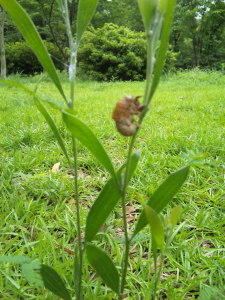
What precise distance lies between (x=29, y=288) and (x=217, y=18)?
15.8 m

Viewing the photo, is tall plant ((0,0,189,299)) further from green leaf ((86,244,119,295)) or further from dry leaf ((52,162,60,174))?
dry leaf ((52,162,60,174))

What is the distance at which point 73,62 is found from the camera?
371 millimetres

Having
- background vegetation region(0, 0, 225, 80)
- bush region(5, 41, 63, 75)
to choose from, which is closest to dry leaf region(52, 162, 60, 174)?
background vegetation region(0, 0, 225, 80)

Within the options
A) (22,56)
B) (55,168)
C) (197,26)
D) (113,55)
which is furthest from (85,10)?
(197,26)

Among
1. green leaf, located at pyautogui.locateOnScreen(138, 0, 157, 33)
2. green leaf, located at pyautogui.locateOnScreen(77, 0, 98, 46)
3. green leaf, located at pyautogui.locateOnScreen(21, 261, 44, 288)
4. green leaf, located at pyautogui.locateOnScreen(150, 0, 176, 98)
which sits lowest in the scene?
green leaf, located at pyautogui.locateOnScreen(21, 261, 44, 288)

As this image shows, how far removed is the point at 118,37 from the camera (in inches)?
300

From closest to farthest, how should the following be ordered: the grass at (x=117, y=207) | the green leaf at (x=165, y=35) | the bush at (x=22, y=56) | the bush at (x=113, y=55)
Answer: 1. the green leaf at (x=165, y=35)
2. the grass at (x=117, y=207)
3. the bush at (x=113, y=55)
4. the bush at (x=22, y=56)

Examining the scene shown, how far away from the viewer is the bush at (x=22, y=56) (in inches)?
428

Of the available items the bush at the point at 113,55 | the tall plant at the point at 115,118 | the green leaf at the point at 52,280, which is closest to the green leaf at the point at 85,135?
the tall plant at the point at 115,118

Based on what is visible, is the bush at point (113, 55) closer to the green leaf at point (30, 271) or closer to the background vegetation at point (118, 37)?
the background vegetation at point (118, 37)

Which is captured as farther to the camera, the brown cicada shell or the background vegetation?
the background vegetation

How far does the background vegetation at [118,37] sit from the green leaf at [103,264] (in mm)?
1388

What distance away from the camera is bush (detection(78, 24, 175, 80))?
7326 mm

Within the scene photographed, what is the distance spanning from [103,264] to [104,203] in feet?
0.34
